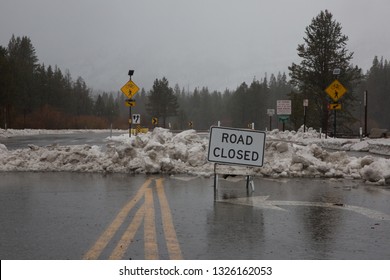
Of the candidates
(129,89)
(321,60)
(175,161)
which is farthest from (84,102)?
(175,161)

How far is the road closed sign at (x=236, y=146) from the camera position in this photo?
9984mm

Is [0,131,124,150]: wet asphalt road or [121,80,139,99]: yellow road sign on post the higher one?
[121,80,139,99]: yellow road sign on post

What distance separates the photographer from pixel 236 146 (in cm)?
1008

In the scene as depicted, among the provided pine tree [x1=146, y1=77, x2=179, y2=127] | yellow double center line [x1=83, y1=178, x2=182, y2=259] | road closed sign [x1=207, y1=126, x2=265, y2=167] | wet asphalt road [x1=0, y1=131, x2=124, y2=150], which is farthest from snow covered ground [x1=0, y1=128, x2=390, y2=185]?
pine tree [x1=146, y1=77, x2=179, y2=127]

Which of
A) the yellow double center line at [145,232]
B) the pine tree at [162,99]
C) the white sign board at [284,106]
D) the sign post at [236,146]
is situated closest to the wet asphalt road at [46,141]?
the sign post at [236,146]

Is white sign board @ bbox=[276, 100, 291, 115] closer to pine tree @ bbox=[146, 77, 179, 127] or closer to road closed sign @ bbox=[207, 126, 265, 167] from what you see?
road closed sign @ bbox=[207, 126, 265, 167]

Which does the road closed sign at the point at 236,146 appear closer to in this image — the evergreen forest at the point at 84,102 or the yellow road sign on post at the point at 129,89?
the yellow road sign on post at the point at 129,89

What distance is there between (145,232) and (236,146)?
4.62m

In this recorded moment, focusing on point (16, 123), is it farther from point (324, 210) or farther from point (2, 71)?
point (324, 210)

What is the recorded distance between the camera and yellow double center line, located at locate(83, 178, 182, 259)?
4925 millimetres

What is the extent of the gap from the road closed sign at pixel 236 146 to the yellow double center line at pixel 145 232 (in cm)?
192

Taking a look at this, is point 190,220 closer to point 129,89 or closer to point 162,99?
point 129,89

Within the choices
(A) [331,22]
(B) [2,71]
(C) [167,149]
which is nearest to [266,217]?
(C) [167,149]

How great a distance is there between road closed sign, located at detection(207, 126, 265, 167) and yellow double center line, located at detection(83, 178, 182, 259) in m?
1.92
